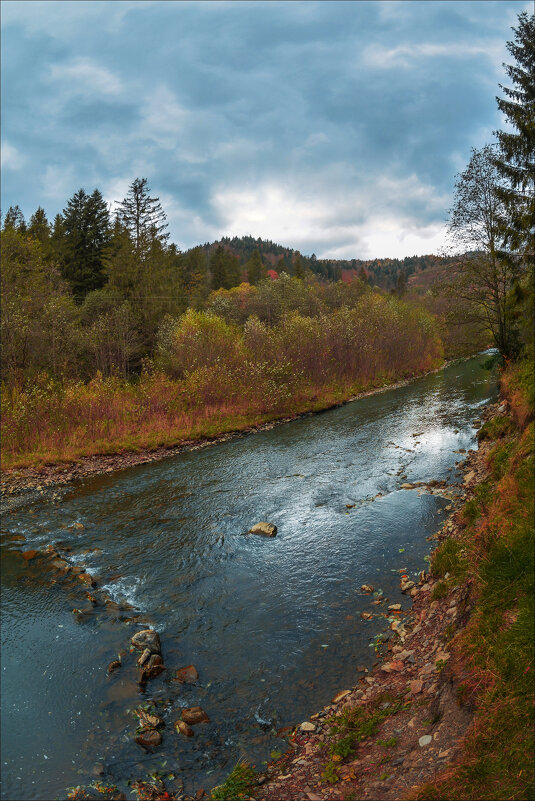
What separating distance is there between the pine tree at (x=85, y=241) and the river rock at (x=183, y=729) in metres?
47.5

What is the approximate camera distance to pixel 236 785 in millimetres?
5211

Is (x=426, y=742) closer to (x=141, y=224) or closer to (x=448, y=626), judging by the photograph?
(x=448, y=626)

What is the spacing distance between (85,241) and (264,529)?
156 ft

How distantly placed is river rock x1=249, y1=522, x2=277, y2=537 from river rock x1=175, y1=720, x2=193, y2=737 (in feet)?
20.8

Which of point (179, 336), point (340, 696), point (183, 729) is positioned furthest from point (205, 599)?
point (179, 336)

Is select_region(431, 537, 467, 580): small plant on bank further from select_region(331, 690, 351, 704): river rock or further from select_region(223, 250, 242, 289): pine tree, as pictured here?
select_region(223, 250, 242, 289): pine tree

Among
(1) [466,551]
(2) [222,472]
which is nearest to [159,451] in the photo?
(2) [222,472]

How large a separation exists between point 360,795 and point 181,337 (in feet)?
104

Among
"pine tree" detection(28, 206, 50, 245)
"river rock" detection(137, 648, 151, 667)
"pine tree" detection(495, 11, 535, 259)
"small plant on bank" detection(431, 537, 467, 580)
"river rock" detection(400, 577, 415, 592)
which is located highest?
"pine tree" detection(28, 206, 50, 245)

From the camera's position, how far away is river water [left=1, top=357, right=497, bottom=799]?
615cm

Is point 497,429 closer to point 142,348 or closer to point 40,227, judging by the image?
point 142,348

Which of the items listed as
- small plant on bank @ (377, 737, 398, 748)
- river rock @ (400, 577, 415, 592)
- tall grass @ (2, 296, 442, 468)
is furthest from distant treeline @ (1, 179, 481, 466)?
small plant on bank @ (377, 737, 398, 748)

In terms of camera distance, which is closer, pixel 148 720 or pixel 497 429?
pixel 148 720

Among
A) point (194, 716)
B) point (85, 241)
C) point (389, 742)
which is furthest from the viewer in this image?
point (85, 241)
